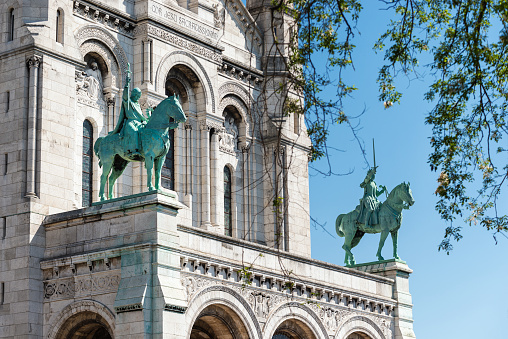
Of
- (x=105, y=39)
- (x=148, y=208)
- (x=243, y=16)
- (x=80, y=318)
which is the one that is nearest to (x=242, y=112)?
(x=243, y=16)

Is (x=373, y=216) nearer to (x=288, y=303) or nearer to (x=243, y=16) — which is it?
(x=243, y=16)

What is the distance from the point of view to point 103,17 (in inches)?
1690

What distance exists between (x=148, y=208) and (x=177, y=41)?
12.4 meters

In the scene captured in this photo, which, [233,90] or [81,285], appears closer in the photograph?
[81,285]

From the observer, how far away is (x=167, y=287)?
34.2 metres

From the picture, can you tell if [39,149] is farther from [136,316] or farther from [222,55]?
[222,55]

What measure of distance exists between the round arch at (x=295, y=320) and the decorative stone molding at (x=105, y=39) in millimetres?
11581

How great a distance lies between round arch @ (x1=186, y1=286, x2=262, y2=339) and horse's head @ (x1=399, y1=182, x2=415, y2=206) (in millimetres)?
10575

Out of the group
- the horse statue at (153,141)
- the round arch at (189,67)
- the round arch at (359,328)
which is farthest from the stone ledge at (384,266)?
the horse statue at (153,141)

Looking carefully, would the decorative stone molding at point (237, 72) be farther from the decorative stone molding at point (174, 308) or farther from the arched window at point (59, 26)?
the decorative stone molding at point (174, 308)

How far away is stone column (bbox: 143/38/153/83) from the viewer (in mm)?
43688

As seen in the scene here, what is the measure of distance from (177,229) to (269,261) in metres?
5.20

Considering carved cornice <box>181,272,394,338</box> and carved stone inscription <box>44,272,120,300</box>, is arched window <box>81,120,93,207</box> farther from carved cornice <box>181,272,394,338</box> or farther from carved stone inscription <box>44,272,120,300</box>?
carved cornice <box>181,272,394,338</box>

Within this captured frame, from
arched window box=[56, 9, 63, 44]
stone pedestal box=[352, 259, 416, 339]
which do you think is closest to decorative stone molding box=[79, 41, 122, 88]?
arched window box=[56, 9, 63, 44]
